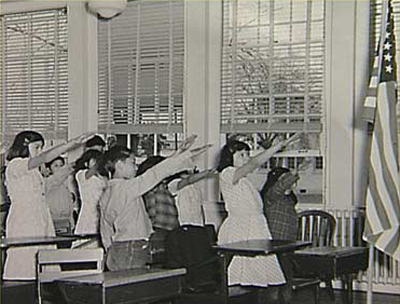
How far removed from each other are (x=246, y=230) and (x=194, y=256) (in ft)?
1.60

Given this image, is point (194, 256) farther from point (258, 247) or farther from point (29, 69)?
point (29, 69)

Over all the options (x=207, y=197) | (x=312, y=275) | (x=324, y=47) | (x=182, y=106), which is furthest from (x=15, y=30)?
(x=312, y=275)

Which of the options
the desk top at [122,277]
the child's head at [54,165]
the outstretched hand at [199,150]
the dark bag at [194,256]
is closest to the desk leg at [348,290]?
the dark bag at [194,256]

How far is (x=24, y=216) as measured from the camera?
19.9 feet

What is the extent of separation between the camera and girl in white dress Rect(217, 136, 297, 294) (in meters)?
5.50

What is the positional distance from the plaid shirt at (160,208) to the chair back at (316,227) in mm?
1180

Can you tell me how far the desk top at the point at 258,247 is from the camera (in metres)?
4.98

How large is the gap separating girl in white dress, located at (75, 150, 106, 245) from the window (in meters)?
1.68

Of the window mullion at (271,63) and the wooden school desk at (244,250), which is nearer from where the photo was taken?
the wooden school desk at (244,250)

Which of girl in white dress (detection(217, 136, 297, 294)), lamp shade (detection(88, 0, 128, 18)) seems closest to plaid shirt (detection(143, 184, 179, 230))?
girl in white dress (detection(217, 136, 297, 294))

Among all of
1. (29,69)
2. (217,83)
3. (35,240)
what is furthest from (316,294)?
(29,69)

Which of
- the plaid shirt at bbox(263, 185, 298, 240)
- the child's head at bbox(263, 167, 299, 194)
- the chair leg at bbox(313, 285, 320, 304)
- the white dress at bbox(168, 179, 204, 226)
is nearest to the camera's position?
the chair leg at bbox(313, 285, 320, 304)

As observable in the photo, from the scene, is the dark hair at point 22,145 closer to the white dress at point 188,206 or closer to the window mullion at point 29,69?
the white dress at point 188,206

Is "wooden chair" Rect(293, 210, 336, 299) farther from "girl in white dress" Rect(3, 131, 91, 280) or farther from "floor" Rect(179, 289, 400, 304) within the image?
"girl in white dress" Rect(3, 131, 91, 280)
